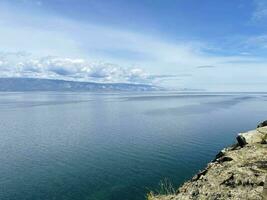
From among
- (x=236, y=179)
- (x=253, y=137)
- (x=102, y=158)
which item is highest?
(x=253, y=137)

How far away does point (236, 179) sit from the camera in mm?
21578

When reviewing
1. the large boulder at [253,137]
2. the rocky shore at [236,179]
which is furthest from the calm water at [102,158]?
the rocky shore at [236,179]

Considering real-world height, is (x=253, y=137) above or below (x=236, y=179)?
above

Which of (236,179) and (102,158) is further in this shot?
(102,158)

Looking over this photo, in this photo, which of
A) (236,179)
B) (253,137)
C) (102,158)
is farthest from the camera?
(102,158)

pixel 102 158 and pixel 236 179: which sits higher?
pixel 236 179

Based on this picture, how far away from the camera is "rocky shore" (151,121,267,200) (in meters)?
19.7

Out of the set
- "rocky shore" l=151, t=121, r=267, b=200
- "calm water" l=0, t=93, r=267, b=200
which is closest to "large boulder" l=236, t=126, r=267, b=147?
"rocky shore" l=151, t=121, r=267, b=200

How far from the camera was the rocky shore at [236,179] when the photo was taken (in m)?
19.7

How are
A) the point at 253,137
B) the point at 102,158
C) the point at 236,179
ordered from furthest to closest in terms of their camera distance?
the point at 102,158 < the point at 253,137 < the point at 236,179

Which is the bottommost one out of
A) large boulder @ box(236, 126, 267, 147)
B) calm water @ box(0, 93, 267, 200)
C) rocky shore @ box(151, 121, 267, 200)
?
calm water @ box(0, 93, 267, 200)

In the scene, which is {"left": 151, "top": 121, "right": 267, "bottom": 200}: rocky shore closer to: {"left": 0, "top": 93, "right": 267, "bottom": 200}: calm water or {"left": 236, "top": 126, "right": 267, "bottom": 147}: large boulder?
{"left": 236, "top": 126, "right": 267, "bottom": 147}: large boulder

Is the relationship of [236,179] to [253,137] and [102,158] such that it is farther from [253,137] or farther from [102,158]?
[102,158]

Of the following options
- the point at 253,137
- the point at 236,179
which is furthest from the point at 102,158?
the point at 236,179
